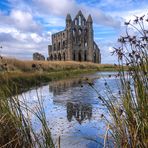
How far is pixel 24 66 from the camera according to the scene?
2741 centimetres

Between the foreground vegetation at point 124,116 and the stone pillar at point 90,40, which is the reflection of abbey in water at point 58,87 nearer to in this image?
the foreground vegetation at point 124,116

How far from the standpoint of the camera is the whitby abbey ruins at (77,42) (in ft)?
247

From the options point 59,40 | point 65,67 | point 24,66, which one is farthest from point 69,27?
point 24,66

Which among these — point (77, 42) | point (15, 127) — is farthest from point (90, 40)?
point (15, 127)

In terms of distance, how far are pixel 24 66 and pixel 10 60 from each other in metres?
1.13

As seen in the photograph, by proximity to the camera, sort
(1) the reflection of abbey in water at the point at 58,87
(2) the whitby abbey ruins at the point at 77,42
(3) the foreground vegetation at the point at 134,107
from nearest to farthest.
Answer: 1. (3) the foreground vegetation at the point at 134,107
2. (1) the reflection of abbey in water at the point at 58,87
3. (2) the whitby abbey ruins at the point at 77,42

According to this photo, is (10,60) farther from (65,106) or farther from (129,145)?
(129,145)

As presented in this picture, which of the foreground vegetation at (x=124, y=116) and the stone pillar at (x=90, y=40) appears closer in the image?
the foreground vegetation at (x=124, y=116)

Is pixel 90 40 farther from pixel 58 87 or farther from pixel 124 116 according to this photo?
pixel 124 116

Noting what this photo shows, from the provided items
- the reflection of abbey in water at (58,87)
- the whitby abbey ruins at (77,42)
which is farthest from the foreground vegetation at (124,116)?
the whitby abbey ruins at (77,42)

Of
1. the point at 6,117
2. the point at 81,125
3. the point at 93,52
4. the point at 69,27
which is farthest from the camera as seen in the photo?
the point at 93,52

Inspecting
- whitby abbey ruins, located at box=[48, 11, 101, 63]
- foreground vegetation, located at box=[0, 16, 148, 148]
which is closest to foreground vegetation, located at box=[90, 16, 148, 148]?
foreground vegetation, located at box=[0, 16, 148, 148]

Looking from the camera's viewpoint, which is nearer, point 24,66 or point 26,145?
point 26,145

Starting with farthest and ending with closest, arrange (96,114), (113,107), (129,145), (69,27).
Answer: (69,27)
(96,114)
(113,107)
(129,145)
